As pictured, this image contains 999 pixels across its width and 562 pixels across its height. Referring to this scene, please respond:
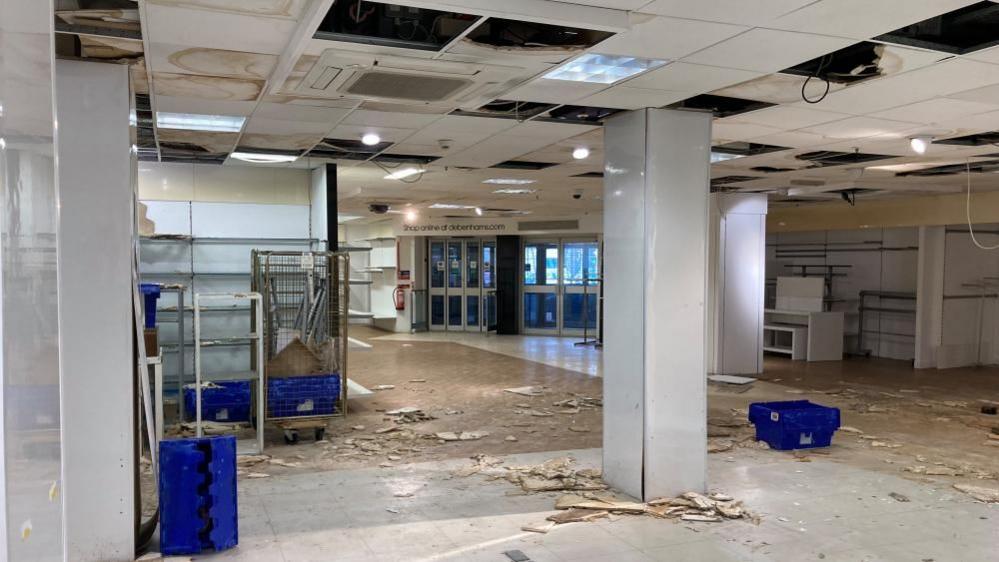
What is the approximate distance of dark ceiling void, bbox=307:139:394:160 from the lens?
6.32 metres

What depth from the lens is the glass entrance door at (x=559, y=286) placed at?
16531 millimetres

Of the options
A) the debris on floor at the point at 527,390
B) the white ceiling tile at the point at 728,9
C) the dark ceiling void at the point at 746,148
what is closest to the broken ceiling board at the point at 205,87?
the white ceiling tile at the point at 728,9

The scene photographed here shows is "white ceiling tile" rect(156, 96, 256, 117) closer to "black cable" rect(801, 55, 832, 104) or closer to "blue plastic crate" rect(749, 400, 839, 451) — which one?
"black cable" rect(801, 55, 832, 104)

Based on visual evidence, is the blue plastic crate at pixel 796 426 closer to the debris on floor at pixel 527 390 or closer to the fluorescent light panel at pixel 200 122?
the debris on floor at pixel 527 390

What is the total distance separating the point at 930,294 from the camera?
1190 cm

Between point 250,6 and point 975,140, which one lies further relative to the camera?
point 975,140

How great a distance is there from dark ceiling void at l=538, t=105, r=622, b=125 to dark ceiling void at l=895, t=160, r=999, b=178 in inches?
191

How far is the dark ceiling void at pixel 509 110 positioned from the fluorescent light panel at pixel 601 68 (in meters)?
0.79

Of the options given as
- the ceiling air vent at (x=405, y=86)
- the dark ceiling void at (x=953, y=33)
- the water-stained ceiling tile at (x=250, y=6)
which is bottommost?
the ceiling air vent at (x=405, y=86)

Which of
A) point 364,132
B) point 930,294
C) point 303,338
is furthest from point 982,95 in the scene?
point 930,294

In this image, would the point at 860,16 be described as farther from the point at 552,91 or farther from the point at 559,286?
the point at 559,286

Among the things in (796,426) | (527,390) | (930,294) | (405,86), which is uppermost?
(405,86)

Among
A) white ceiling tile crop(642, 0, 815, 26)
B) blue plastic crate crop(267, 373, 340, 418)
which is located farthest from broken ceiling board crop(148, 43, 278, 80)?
blue plastic crate crop(267, 373, 340, 418)

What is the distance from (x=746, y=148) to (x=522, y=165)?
2.24 meters
